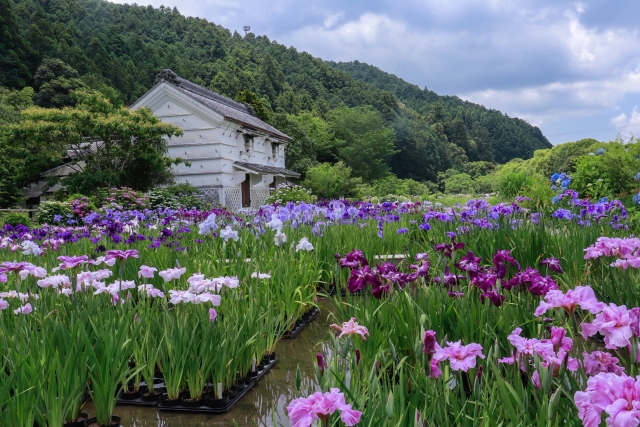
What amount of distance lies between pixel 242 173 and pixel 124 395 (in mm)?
24123

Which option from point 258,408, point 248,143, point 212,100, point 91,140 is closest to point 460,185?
point 248,143

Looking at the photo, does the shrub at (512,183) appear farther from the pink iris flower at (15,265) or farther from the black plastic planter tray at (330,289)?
the pink iris flower at (15,265)

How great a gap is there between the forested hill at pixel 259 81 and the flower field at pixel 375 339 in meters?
35.6

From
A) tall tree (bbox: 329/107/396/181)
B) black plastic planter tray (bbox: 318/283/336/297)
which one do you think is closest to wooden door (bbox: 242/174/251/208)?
tall tree (bbox: 329/107/396/181)

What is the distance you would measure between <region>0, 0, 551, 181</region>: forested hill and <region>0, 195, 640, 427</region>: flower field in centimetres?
3564

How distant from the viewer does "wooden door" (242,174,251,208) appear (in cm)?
2741

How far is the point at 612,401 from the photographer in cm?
107

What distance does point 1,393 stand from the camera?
65.5 inches

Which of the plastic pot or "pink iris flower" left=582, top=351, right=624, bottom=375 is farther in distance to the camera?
the plastic pot

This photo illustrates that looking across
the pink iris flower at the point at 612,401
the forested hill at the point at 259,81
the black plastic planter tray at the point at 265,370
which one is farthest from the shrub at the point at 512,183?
the forested hill at the point at 259,81

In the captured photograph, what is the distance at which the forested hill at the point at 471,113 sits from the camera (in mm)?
89812

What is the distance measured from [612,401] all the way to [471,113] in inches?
3863

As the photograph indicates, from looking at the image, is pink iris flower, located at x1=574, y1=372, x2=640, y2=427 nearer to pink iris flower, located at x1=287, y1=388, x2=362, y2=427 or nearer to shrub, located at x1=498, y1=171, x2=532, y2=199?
pink iris flower, located at x1=287, y1=388, x2=362, y2=427

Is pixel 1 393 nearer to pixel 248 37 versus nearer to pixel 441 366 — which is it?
pixel 441 366
